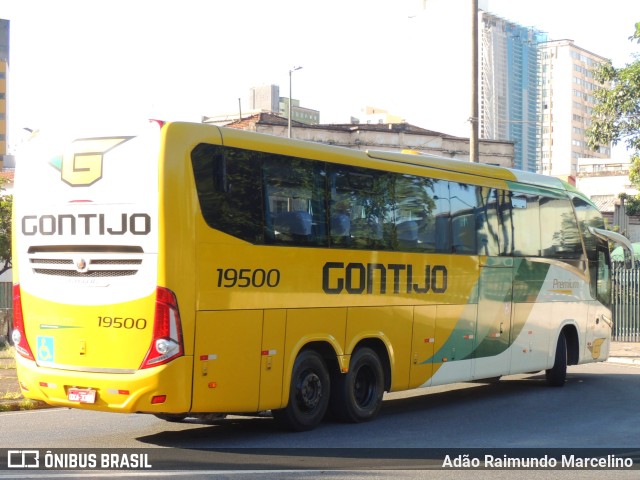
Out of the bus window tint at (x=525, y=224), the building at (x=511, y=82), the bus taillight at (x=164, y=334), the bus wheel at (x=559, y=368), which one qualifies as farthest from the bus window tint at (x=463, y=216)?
the building at (x=511, y=82)

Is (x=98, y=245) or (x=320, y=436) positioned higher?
(x=98, y=245)

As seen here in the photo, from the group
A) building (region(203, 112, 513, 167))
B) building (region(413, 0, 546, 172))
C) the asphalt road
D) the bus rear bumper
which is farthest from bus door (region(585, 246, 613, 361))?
building (region(203, 112, 513, 167))

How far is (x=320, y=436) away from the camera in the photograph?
12.1 metres

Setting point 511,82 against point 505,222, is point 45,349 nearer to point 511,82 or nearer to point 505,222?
point 505,222

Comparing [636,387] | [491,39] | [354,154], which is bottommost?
[636,387]

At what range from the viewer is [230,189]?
1134 cm

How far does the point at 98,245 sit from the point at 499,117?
151 metres

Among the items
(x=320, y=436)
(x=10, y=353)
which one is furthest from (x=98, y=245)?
(x=10, y=353)

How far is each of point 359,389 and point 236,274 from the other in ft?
10.0

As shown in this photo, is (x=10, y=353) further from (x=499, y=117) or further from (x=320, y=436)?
(x=499, y=117)

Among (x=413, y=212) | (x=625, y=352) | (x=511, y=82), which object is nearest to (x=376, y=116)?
(x=511, y=82)

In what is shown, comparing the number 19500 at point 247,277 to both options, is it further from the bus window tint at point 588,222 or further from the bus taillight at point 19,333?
the bus window tint at point 588,222

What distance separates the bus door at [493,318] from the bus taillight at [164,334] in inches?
256

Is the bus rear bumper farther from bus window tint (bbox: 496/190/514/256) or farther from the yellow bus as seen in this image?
bus window tint (bbox: 496/190/514/256)
